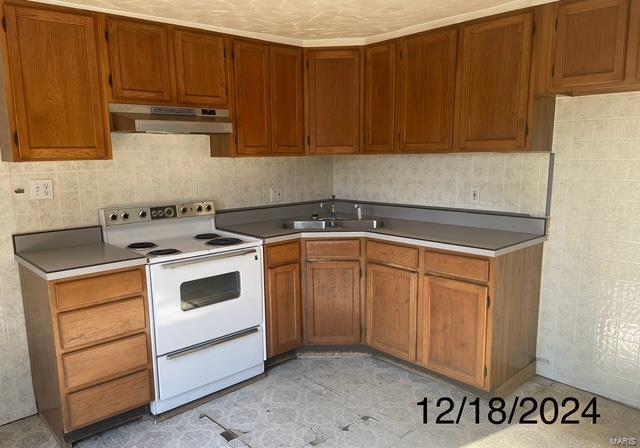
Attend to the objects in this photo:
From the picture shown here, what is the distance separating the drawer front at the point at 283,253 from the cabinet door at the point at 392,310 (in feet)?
1.67

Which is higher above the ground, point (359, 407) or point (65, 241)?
point (65, 241)

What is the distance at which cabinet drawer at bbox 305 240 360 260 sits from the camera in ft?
10.4

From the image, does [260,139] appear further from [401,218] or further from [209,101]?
[401,218]

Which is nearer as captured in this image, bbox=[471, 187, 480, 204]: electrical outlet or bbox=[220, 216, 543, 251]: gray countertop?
bbox=[220, 216, 543, 251]: gray countertop

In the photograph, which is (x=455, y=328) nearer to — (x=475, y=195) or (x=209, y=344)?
(x=475, y=195)

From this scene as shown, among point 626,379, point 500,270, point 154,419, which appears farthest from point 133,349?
point 626,379

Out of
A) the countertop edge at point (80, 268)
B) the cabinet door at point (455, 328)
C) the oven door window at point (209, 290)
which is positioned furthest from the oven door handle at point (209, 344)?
the cabinet door at point (455, 328)

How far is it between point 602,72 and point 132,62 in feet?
8.12

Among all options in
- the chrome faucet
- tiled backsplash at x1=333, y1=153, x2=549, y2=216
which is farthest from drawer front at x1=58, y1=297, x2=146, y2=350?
tiled backsplash at x1=333, y1=153, x2=549, y2=216

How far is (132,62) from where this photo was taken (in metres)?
2.60

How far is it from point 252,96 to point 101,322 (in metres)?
1.73

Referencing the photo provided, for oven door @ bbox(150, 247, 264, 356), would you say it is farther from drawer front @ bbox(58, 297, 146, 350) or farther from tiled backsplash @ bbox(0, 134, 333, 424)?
tiled backsplash @ bbox(0, 134, 333, 424)

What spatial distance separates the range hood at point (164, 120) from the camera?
8.34 feet

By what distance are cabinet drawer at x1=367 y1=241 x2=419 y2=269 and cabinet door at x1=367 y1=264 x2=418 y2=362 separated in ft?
0.16
